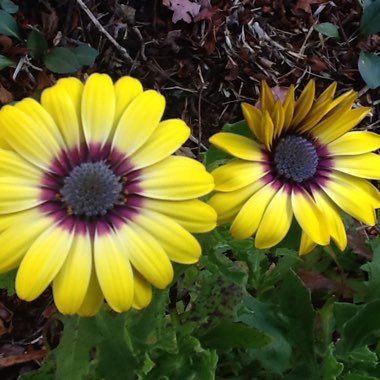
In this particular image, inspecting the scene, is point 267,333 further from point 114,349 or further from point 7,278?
point 7,278

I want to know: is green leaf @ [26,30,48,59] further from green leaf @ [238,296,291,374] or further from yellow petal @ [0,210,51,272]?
yellow petal @ [0,210,51,272]

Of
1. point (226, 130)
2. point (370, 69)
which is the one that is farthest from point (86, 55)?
point (370, 69)

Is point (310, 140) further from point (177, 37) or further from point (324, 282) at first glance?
point (177, 37)

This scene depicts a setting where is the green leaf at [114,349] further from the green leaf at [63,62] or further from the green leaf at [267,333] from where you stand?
the green leaf at [63,62]

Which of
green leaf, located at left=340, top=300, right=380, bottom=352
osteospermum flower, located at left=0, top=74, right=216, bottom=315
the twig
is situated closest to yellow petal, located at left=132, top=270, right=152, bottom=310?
osteospermum flower, located at left=0, top=74, right=216, bottom=315

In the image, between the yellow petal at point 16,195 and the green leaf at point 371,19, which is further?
the green leaf at point 371,19

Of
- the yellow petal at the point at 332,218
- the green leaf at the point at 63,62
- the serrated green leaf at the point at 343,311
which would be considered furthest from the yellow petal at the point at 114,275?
the green leaf at the point at 63,62
